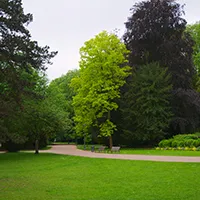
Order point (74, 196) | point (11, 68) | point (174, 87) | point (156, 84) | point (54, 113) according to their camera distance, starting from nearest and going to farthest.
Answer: point (74, 196) → point (11, 68) → point (54, 113) → point (156, 84) → point (174, 87)

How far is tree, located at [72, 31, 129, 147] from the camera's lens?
109ft

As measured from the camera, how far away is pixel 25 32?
1480 cm

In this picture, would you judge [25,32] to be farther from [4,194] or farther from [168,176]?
[168,176]

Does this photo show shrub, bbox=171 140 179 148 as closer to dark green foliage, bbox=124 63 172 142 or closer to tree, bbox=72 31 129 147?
dark green foliage, bbox=124 63 172 142

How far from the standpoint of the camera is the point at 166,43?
3594 cm

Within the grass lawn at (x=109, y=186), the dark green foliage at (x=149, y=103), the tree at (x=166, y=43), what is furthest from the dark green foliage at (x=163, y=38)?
the grass lawn at (x=109, y=186)

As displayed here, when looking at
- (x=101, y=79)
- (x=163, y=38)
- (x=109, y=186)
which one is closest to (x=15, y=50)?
(x=109, y=186)

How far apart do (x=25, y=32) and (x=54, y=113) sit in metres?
14.6

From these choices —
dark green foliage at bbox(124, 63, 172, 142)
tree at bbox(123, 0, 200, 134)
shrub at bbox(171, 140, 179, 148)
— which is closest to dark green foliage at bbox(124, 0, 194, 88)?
tree at bbox(123, 0, 200, 134)

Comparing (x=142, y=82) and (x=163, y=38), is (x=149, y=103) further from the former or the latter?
(x=163, y=38)

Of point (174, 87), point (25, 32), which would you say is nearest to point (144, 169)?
point (25, 32)

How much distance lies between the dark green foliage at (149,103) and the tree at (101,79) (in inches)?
70.1

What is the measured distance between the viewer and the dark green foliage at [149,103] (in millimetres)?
32844

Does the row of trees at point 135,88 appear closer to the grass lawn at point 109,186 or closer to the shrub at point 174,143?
the shrub at point 174,143
